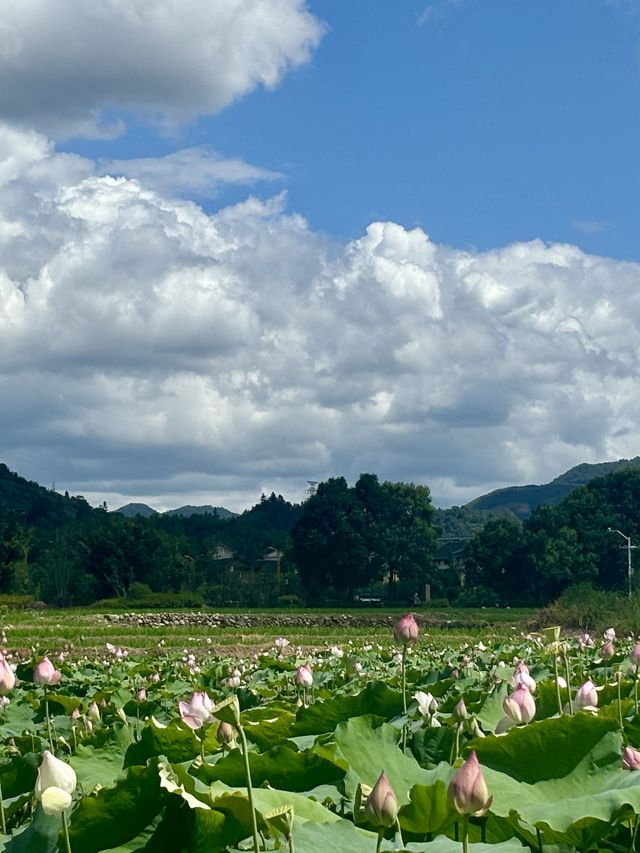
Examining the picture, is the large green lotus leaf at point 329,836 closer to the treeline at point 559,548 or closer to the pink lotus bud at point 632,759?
the pink lotus bud at point 632,759

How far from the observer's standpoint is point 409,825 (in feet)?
6.41

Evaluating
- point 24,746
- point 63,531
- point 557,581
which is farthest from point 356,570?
point 24,746

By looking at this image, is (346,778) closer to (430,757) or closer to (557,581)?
(430,757)

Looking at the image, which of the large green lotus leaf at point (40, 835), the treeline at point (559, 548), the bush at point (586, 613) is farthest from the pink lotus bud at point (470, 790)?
the treeline at point (559, 548)

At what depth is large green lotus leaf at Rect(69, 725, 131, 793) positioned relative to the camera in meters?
3.03

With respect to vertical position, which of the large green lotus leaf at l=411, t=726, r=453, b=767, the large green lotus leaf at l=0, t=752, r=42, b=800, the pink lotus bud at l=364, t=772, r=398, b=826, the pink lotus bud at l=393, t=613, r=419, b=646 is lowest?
the large green lotus leaf at l=0, t=752, r=42, b=800

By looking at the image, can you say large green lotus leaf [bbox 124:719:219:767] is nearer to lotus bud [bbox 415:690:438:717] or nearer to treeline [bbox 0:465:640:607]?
lotus bud [bbox 415:690:438:717]

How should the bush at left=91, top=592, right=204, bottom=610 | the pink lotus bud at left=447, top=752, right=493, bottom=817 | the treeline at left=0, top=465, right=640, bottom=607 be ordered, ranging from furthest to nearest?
the treeline at left=0, top=465, right=640, bottom=607, the bush at left=91, top=592, right=204, bottom=610, the pink lotus bud at left=447, top=752, right=493, bottom=817

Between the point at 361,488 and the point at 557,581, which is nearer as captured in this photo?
the point at 557,581

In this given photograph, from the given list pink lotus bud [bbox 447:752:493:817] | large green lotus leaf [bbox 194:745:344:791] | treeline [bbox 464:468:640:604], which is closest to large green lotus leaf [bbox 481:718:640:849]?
pink lotus bud [bbox 447:752:493:817]

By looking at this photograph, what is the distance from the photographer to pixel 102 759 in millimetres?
3184

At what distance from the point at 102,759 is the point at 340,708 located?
0.80m

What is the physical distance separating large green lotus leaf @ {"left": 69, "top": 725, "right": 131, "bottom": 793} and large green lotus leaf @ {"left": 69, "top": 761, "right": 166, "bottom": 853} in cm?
98

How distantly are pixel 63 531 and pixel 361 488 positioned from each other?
67.7 feet
